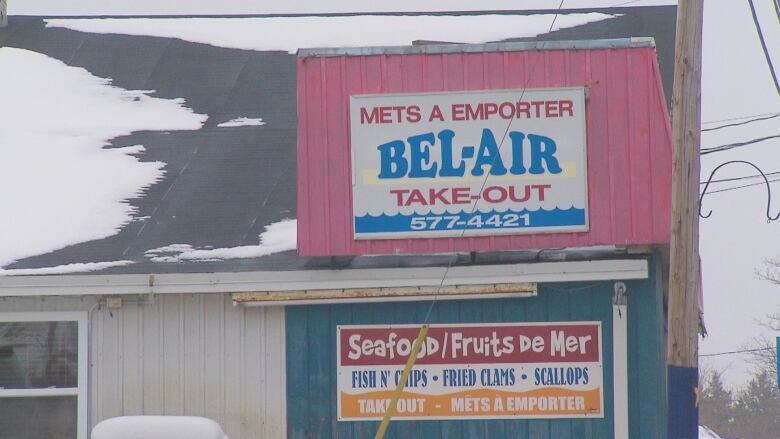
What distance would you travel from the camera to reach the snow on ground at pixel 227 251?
40.5 feet

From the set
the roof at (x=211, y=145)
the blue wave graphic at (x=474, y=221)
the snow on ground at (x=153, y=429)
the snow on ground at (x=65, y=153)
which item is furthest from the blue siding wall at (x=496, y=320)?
the snow on ground at (x=65, y=153)

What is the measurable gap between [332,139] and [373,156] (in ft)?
1.48

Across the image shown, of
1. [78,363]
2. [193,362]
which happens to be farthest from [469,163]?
[78,363]

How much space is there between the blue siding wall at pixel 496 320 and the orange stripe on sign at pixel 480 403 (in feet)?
0.30

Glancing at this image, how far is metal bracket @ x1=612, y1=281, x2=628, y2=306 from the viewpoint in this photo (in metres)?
11.9

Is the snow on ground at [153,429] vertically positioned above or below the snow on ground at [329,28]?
below

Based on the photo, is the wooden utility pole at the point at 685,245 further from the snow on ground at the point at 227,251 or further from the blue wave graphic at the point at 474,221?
the snow on ground at the point at 227,251

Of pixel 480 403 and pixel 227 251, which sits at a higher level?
pixel 227 251

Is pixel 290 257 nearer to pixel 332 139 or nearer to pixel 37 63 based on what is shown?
pixel 332 139

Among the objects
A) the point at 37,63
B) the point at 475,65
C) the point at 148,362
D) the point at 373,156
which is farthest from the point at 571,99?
the point at 37,63

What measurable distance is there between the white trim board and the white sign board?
0.38m

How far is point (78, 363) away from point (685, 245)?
604 centimetres

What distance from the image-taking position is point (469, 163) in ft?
39.3

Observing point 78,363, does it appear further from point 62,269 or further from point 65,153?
point 65,153
